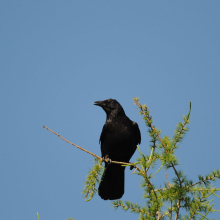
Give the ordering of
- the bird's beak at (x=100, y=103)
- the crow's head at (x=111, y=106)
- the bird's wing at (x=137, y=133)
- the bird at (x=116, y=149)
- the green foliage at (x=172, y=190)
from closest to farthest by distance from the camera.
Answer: the green foliage at (x=172, y=190), the bird at (x=116, y=149), the bird's wing at (x=137, y=133), the crow's head at (x=111, y=106), the bird's beak at (x=100, y=103)

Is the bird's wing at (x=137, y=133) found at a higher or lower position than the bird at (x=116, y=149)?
higher

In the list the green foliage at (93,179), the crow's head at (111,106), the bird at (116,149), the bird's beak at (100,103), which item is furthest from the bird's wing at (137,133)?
the green foliage at (93,179)

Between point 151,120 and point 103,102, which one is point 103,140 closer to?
point 103,102

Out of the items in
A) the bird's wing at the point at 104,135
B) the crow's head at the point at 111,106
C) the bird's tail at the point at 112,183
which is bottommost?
the bird's tail at the point at 112,183

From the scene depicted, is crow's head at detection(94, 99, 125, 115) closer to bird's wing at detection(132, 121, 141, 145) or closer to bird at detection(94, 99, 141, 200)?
bird at detection(94, 99, 141, 200)

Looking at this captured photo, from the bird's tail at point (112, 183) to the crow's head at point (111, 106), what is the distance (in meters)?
1.09

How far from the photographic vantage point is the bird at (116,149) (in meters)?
5.40

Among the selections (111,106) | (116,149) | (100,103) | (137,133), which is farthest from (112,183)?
(100,103)

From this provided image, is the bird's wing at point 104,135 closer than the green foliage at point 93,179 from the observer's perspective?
No

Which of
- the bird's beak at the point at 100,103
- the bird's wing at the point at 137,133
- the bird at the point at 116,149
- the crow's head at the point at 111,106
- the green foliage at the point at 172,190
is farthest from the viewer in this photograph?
the bird's beak at the point at 100,103

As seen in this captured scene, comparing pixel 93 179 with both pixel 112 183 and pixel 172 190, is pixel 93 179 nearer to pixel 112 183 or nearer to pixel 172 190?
pixel 172 190

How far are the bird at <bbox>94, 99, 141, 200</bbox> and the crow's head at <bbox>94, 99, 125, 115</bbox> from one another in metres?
0.11

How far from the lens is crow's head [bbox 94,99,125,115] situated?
591 centimetres

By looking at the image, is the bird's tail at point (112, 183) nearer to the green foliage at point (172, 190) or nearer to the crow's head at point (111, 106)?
the crow's head at point (111, 106)
